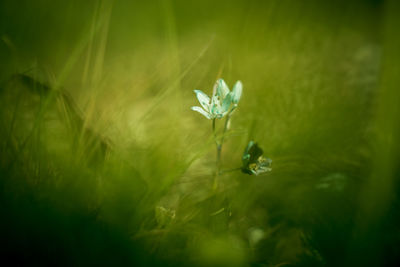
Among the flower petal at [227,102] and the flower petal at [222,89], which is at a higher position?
the flower petal at [222,89]

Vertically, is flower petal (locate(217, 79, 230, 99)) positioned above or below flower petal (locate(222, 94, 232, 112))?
above

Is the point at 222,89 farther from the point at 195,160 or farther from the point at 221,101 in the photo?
the point at 195,160

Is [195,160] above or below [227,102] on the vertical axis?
below

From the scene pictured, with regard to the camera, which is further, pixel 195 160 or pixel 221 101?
pixel 195 160

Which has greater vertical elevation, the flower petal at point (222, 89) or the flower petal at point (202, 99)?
the flower petal at point (222, 89)

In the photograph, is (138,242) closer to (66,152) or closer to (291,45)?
(66,152)

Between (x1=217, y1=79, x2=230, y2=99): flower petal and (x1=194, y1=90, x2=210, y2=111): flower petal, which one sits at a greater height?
(x1=217, y1=79, x2=230, y2=99): flower petal

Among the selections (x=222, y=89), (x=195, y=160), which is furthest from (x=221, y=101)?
(x=195, y=160)

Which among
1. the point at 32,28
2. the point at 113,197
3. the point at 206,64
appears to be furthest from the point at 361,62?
the point at 32,28
